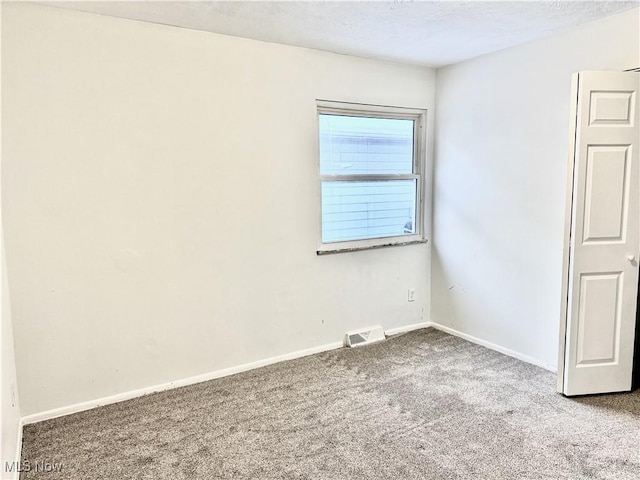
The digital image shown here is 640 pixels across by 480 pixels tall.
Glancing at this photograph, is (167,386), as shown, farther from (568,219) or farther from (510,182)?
(510,182)

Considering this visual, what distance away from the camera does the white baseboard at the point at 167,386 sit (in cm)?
266

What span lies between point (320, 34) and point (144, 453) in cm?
282

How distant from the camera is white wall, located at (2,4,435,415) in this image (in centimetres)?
254

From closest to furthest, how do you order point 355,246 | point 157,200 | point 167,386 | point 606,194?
point 606,194
point 157,200
point 167,386
point 355,246

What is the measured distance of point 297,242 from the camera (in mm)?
3488

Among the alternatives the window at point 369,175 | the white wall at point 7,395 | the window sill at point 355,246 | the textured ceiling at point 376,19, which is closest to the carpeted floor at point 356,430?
the white wall at point 7,395

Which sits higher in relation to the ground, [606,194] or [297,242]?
[606,194]

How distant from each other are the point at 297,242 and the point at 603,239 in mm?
2098

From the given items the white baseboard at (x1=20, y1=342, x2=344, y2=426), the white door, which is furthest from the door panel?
the white baseboard at (x1=20, y1=342, x2=344, y2=426)

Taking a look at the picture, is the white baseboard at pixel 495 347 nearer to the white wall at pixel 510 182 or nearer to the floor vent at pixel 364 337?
the white wall at pixel 510 182

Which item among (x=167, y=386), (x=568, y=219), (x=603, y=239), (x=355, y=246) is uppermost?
(x=568, y=219)

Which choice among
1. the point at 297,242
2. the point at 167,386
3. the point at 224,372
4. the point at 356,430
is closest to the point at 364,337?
the point at 297,242

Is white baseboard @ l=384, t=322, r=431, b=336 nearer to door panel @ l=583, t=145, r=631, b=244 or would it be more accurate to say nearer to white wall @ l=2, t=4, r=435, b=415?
white wall @ l=2, t=4, r=435, b=415

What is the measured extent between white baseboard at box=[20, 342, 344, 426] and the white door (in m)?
1.81
